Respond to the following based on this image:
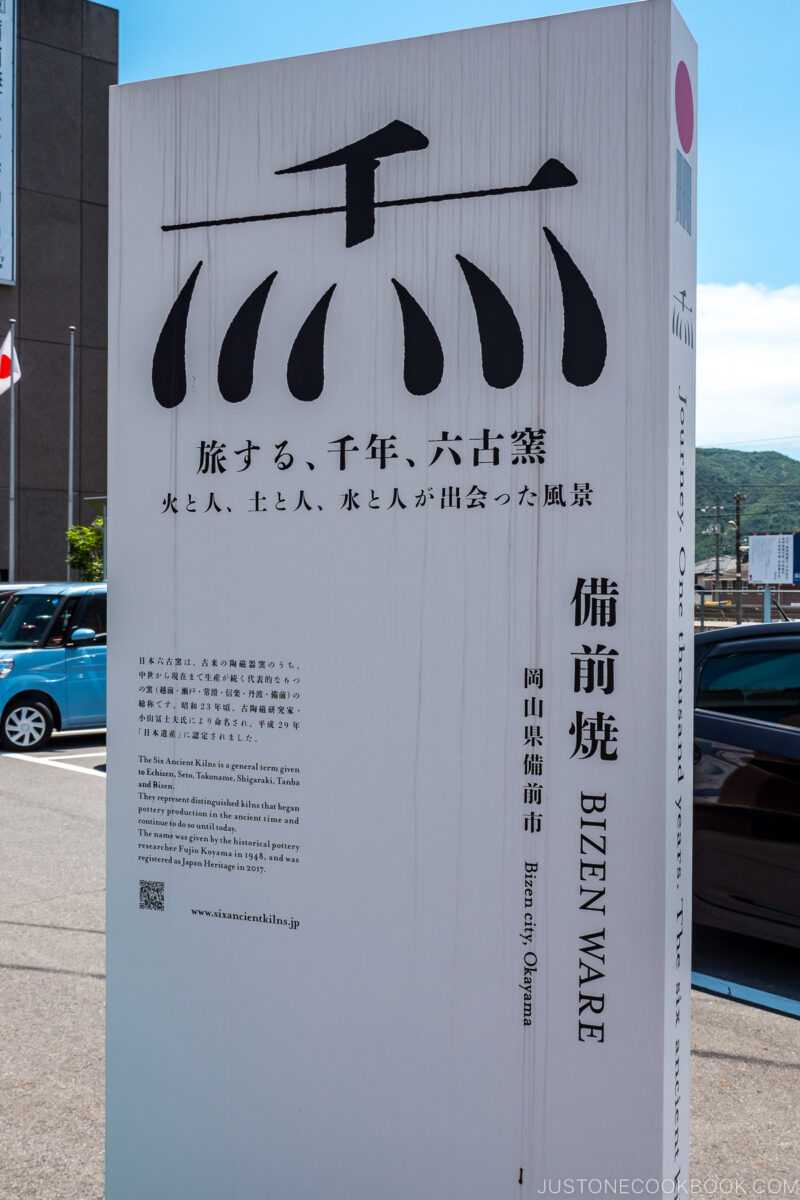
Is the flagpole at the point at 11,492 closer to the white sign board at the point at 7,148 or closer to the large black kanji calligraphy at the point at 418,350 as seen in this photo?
the white sign board at the point at 7,148

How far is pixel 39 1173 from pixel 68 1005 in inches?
53.6

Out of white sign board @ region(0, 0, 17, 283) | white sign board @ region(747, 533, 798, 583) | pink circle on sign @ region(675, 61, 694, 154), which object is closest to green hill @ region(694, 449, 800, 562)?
white sign board @ region(0, 0, 17, 283)

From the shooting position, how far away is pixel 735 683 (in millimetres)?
5238

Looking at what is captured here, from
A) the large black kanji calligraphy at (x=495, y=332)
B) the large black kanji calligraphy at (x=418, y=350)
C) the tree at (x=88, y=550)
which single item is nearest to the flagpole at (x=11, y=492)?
the tree at (x=88, y=550)

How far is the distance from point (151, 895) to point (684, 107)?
218 centimetres

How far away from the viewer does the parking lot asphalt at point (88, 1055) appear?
131 inches

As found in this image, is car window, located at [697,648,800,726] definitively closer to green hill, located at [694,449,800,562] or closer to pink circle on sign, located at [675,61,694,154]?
pink circle on sign, located at [675,61,694,154]

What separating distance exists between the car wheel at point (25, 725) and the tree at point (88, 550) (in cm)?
1848

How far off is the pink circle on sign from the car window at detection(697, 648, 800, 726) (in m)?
3.08

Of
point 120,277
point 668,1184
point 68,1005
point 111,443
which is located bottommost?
point 68,1005

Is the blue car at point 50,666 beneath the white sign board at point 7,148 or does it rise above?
beneath

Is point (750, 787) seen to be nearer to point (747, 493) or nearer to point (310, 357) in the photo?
point (310, 357)

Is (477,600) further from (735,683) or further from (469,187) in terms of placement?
(735,683)

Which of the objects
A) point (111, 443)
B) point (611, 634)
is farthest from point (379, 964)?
point (111, 443)
